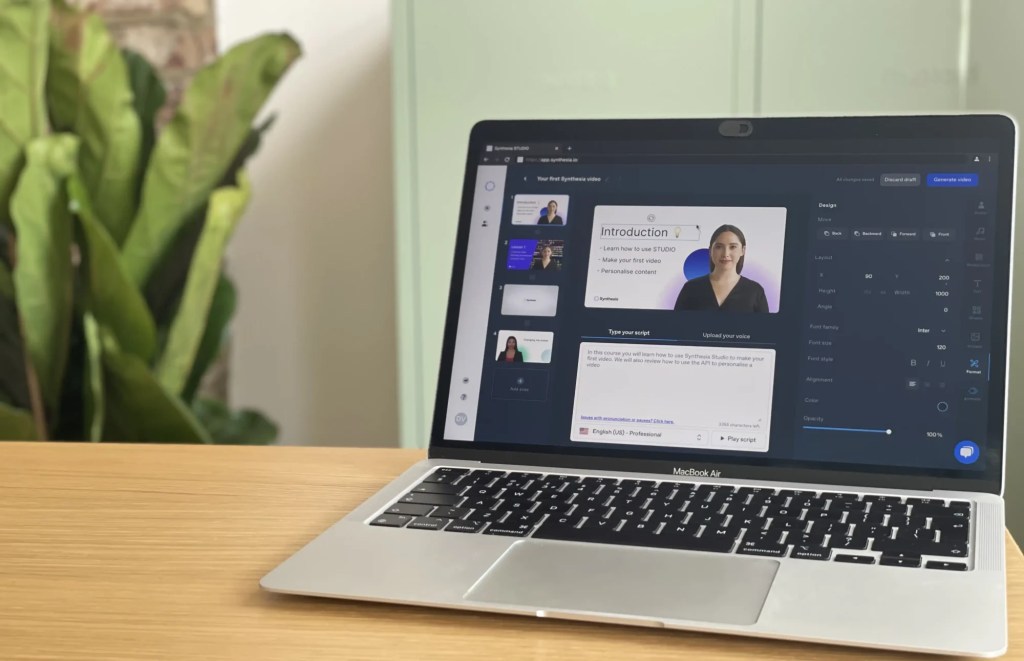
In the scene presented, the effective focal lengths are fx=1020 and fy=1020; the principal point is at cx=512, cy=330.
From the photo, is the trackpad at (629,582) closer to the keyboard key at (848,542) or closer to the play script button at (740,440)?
the keyboard key at (848,542)

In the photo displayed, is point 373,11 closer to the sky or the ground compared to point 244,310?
closer to the sky

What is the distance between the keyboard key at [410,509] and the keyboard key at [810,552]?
9.2 inches

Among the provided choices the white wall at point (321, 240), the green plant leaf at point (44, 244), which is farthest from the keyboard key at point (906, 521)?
the white wall at point (321, 240)

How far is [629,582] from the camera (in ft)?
1.81

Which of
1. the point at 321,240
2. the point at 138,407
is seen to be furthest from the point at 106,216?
the point at 321,240

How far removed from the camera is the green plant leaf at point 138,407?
1.67 metres

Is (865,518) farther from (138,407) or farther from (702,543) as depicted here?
(138,407)

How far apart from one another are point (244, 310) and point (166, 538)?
1.90 meters

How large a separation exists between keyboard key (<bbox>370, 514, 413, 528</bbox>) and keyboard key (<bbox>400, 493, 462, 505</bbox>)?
29 mm

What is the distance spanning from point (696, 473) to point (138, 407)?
127 centimetres

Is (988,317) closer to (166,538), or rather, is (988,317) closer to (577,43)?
(166,538)

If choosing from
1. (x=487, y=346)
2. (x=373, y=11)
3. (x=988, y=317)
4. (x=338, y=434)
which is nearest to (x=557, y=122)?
(x=487, y=346)

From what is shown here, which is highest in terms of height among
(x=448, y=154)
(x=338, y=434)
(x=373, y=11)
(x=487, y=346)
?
(x=373, y=11)

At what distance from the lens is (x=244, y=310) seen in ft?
8.16
